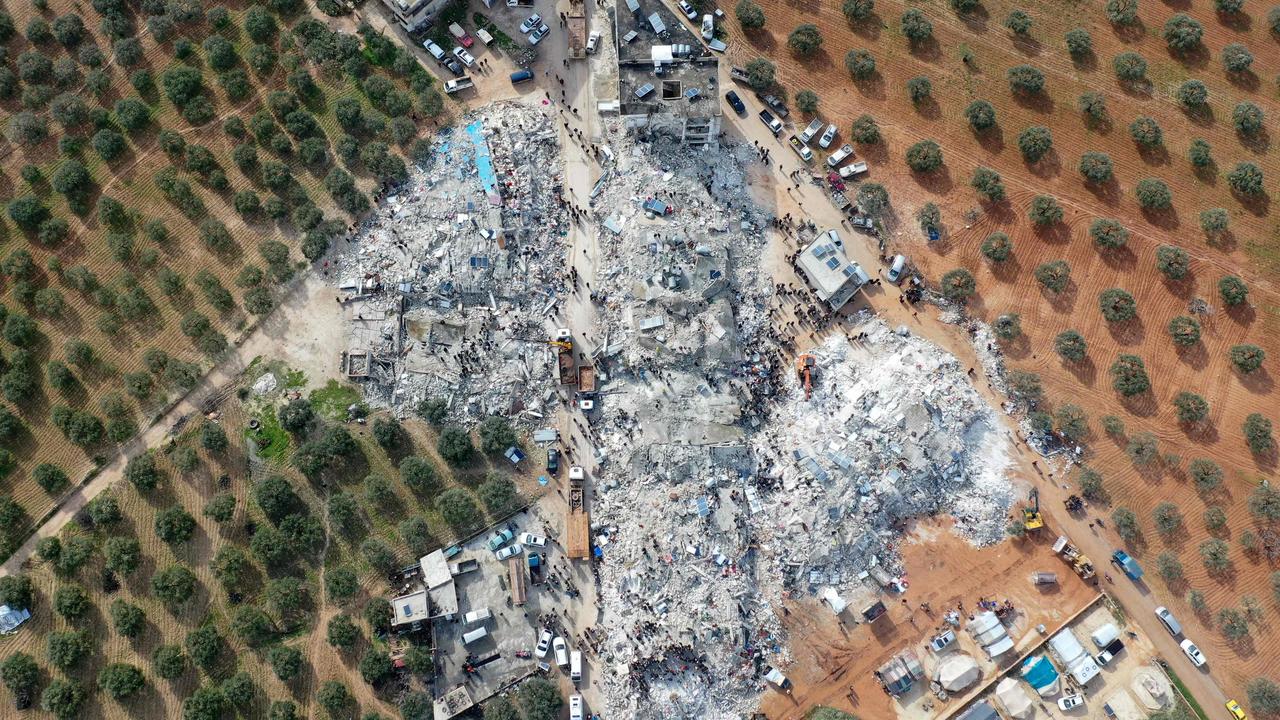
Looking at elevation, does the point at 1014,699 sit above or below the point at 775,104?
below

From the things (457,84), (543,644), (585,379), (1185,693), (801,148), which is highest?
(457,84)

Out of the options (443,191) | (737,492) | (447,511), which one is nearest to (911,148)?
(737,492)

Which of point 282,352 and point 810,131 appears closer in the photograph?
point 282,352

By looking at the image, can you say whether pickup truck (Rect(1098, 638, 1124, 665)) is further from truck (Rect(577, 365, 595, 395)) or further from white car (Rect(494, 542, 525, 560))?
white car (Rect(494, 542, 525, 560))

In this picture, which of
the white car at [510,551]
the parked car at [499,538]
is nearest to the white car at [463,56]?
the parked car at [499,538]

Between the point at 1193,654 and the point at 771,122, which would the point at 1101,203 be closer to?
the point at 771,122

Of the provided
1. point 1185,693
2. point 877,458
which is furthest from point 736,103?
point 1185,693
